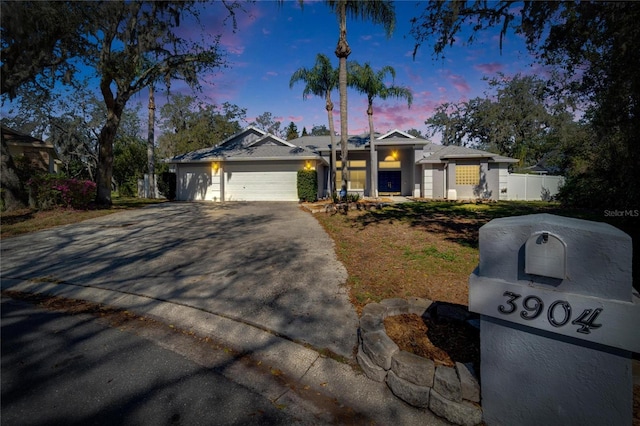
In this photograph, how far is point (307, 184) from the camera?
17.0 meters

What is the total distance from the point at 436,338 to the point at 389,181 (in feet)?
69.8

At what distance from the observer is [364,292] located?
443 cm

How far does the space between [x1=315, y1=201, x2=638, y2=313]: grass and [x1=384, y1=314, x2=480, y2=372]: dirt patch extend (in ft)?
2.26

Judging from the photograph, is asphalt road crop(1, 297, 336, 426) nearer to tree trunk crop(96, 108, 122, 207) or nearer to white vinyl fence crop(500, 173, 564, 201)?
tree trunk crop(96, 108, 122, 207)

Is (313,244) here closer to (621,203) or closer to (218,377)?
(218,377)

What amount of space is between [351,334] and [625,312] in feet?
7.58

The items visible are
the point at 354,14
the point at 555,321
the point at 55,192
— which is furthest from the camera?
the point at 354,14

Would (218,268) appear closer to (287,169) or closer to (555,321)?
(555,321)

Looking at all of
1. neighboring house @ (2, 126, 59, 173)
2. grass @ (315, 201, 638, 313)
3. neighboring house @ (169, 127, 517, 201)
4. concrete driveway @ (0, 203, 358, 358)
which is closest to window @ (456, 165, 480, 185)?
neighboring house @ (169, 127, 517, 201)

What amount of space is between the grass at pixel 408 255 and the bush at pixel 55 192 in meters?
10.9

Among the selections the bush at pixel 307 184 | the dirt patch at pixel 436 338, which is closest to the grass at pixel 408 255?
the dirt patch at pixel 436 338

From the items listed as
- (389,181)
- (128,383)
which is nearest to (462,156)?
(389,181)

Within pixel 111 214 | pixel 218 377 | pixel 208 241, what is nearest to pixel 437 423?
pixel 218 377

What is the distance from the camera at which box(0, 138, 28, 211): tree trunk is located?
12.5 m
